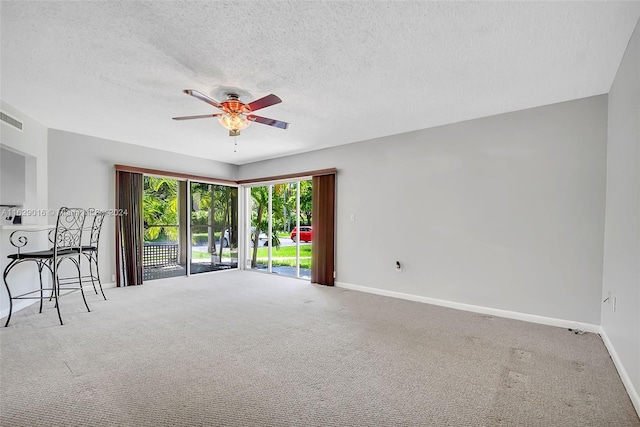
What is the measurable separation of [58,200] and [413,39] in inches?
203

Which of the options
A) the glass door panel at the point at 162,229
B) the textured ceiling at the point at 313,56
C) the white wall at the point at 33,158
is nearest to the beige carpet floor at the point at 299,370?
the white wall at the point at 33,158

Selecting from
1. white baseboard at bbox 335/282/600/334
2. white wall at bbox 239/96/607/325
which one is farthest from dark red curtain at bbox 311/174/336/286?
white baseboard at bbox 335/282/600/334

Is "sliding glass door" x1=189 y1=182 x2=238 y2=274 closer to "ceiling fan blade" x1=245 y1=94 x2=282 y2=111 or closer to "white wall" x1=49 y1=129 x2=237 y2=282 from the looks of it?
"white wall" x1=49 y1=129 x2=237 y2=282

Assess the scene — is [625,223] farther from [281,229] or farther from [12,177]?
[12,177]

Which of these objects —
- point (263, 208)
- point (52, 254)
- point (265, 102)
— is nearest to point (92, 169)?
point (52, 254)

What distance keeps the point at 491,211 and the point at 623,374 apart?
191 cm

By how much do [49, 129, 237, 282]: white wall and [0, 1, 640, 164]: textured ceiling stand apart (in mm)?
794

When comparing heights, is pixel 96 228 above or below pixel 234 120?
below

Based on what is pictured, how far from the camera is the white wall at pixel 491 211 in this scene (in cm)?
307

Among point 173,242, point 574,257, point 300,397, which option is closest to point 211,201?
point 173,242

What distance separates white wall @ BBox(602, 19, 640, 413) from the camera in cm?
195

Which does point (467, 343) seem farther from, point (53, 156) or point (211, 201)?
point (53, 156)

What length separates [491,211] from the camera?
11.8 feet

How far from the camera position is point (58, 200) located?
4.32 metres
